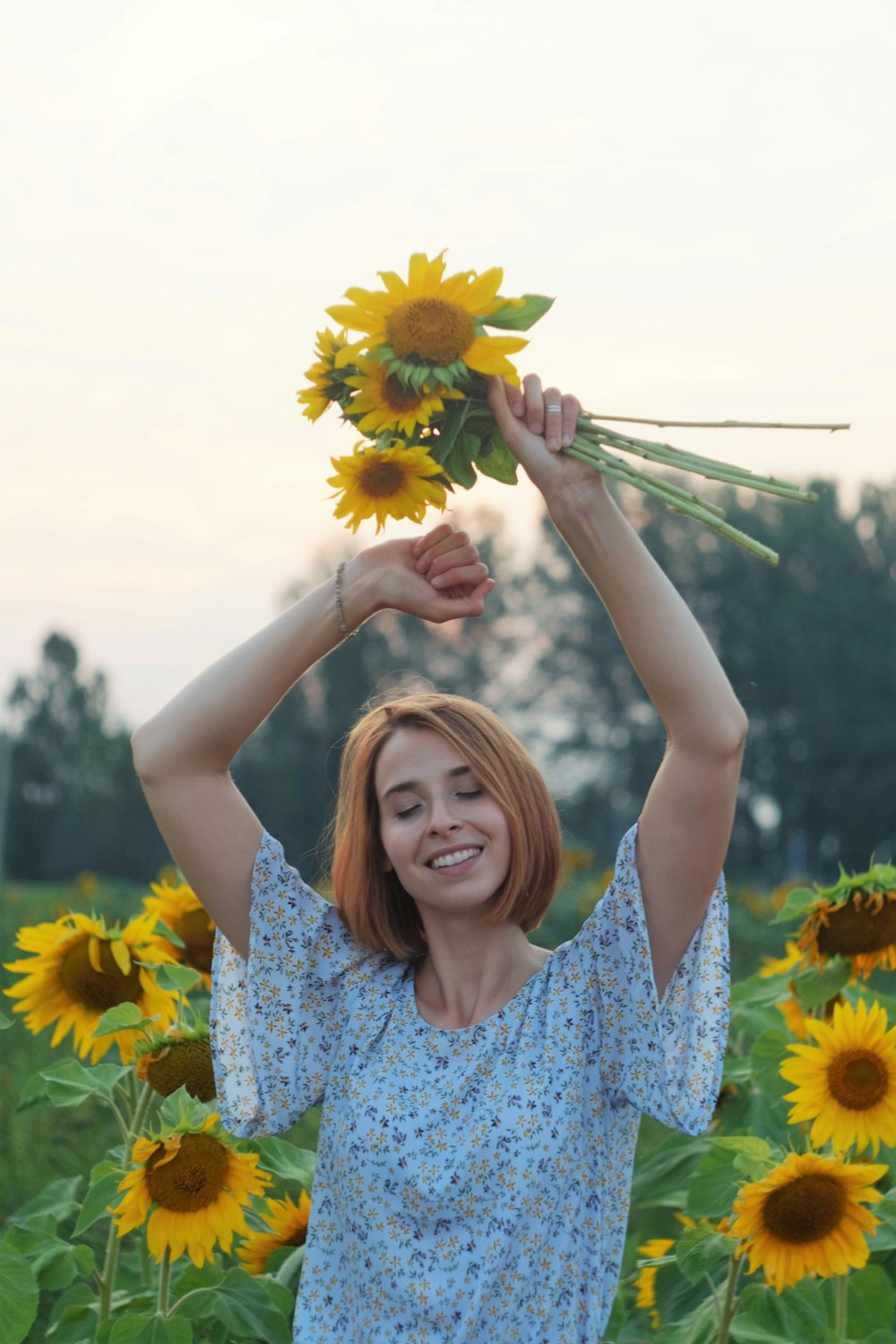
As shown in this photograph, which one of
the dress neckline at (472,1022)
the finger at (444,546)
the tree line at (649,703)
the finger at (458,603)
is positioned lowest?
the dress neckline at (472,1022)

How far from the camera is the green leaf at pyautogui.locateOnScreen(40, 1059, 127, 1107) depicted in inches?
106

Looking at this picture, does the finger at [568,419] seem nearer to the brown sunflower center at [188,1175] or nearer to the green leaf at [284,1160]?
the brown sunflower center at [188,1175]

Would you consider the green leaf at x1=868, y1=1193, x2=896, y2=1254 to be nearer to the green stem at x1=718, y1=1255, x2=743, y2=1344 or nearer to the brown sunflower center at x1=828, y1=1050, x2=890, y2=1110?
the brown sunflower center at x1=828, y1=1050, x2=890, y2=1110

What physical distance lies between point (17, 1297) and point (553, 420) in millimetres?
1600

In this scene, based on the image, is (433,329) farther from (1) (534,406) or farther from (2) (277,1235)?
(2) (277,1235)

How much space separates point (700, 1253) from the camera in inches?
102

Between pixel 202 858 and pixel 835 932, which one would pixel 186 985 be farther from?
pixel 835 932

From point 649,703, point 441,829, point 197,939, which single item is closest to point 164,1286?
point 197,939

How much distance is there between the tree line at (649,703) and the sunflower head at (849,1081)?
97.9 ft

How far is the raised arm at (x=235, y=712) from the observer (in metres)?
Answer: 2.20

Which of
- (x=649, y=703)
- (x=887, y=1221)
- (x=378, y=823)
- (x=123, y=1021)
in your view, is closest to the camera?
(x=378, y=823)

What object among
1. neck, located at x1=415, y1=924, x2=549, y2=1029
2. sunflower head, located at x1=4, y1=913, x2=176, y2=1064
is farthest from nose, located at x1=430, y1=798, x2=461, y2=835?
sunflower head, located at x1=4, y1=913, x2=176, y2=1064

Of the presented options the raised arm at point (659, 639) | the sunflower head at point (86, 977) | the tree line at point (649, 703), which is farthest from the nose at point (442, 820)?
the tree line at point (649, 703)

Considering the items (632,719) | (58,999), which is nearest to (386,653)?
(632,719)
